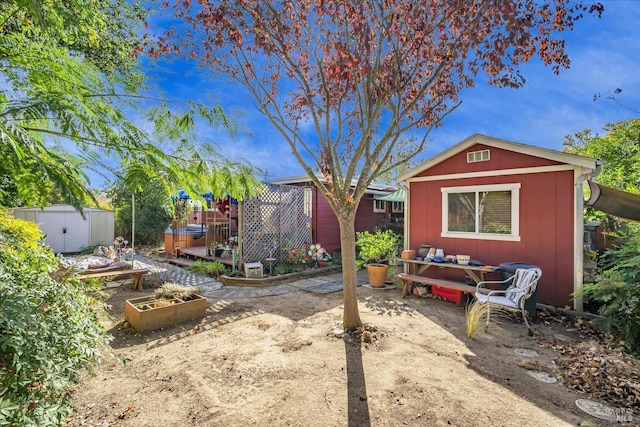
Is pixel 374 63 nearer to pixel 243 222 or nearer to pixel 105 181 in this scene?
pixel 105 181

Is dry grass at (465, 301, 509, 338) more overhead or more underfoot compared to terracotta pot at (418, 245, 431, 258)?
Answer: more underfoot

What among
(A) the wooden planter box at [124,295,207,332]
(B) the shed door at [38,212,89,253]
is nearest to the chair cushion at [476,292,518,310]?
(A) the wooden planter box at [124,295,207,332]

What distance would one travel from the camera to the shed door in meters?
12.6

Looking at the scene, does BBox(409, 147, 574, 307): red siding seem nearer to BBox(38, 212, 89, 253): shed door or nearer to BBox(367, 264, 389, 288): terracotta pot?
BBox(367, 264, 389, 288): terracotta pot

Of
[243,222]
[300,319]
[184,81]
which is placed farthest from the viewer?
[243,222]

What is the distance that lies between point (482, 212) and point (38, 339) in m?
7.15

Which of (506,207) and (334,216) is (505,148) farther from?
(334,216)

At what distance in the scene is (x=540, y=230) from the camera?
19.4 feet

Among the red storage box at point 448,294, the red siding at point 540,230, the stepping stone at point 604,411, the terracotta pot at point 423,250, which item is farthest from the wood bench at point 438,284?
the stepping stone at point 604,411

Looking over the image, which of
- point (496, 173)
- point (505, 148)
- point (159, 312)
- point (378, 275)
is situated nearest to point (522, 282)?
point (496, 173)

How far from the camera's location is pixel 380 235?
841 centimetres

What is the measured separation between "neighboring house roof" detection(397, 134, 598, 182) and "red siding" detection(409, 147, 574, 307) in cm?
13

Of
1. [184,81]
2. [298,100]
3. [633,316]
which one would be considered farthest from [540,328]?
[184,81]

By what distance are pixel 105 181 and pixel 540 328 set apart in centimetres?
612
